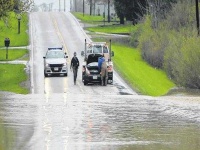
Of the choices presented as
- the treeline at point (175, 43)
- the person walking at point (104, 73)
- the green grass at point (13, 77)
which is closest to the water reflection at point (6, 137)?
the green grass at point (13, 77)

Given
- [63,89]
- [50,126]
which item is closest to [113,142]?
[50,126]

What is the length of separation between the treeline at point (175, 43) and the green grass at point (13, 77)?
1011 centimetres

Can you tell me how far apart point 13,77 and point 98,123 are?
26.7 meters

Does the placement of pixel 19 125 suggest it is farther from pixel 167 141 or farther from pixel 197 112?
pixel 197 112

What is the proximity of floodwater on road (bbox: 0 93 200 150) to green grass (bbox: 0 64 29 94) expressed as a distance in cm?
1104

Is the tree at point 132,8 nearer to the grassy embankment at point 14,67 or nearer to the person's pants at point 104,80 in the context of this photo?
the grassy embankment at point 14,67

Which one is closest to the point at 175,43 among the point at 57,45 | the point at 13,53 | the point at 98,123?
the point at 13,53

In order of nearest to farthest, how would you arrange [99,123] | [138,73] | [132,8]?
[99,123], [138,73], [132,8]

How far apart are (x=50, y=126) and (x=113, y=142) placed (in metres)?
3.61

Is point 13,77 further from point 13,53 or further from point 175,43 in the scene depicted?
point 13,53

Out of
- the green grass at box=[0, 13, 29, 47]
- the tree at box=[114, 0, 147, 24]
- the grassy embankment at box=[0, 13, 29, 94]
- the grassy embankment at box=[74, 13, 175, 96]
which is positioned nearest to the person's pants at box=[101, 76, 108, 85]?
the grassy embankment at box=[74, 13, 175, 96]

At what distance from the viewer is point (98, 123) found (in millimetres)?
21875

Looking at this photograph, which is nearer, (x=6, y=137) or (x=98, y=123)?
(x=6, y=137)

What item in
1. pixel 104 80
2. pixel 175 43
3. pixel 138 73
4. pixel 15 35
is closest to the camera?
pixel 104 80
